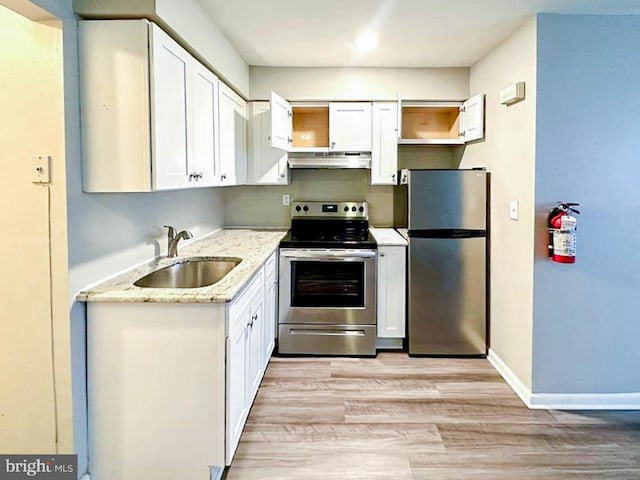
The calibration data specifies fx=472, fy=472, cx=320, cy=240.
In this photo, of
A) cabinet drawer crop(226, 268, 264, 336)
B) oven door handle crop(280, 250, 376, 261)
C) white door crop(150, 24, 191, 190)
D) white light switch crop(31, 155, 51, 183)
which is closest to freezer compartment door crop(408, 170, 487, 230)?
oven door handle crop(280, 250, 376, 261)

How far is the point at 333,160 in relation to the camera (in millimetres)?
4117

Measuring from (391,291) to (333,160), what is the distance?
4.07ft

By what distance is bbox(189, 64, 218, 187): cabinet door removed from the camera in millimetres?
2648

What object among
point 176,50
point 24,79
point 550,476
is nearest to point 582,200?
point 550,476

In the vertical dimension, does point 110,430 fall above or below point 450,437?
above

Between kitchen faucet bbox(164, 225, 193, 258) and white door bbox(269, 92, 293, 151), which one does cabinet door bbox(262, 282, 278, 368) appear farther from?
white door bbox(269, 92, 293, 151)

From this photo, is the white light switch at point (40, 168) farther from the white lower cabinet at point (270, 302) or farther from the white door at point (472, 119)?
the white door at point (472, 119)

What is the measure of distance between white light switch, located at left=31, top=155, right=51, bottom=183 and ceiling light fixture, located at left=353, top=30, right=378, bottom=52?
217 centimetres

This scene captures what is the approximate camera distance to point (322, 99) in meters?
4.13

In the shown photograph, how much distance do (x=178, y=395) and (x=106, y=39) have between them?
5.10 ft

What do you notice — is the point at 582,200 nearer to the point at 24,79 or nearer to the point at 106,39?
the point at 106,39

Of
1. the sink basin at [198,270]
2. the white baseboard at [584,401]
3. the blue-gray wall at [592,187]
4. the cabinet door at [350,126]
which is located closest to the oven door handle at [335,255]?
the sink basin at [198,270]

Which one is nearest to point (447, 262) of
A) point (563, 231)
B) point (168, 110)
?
point (563, 231)

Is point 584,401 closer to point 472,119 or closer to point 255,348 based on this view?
point 255,348
